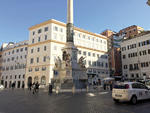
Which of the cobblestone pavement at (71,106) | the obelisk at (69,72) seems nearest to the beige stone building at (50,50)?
the obelisk at (69,72)

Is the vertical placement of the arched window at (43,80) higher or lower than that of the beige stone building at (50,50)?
lower

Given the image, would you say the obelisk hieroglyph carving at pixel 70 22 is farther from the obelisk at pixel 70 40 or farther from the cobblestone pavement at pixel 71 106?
the cobblestone pavement at pixel 71 106

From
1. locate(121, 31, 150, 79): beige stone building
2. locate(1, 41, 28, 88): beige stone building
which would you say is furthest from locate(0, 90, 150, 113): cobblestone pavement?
locate(1, 41, 28, 88): beige stone building

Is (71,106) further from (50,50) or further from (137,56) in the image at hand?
(137,56)

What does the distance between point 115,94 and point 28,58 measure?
143 feet

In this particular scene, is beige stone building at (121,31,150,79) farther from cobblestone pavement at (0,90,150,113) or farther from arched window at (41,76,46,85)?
cobblestone pavement at (0,90,150,113)

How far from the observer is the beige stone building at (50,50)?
43.3 meters

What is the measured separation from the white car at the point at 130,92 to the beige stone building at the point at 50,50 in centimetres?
2722

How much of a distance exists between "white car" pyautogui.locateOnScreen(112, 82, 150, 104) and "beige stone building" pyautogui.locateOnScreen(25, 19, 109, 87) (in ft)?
89.3

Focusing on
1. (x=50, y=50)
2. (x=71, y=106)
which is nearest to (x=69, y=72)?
(x=71, y=106)

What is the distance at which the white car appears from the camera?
10305 millimetres

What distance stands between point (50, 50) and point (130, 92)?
35.5 meters

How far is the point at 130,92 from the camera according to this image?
10305 mm

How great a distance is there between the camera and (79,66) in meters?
23.5
